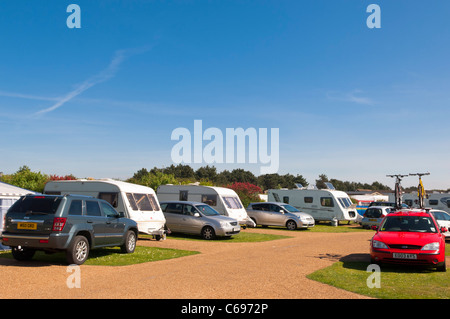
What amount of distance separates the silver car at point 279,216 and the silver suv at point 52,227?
1562cm

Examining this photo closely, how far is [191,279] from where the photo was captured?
905 centimetres

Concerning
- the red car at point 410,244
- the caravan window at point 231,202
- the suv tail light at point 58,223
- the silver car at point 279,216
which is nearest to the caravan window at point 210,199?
the caravan window at point 231,202

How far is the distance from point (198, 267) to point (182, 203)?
9.29m

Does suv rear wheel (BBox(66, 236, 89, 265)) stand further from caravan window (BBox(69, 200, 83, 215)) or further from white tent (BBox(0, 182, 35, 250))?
white tent (BBox(0, 182, 35, 250))

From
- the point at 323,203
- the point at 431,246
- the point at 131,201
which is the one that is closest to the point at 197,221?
the point at 131,201

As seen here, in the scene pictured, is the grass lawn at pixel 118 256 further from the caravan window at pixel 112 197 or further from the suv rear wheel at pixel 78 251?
the caravan window at pixel 112 197

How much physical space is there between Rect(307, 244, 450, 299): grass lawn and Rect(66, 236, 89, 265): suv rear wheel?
580cm

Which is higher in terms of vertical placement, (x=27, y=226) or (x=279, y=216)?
(x=27, y=226)

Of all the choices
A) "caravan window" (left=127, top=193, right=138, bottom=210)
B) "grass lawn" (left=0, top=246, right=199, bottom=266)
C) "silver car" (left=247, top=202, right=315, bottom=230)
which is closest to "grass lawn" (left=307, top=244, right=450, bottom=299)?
"grass lawn" (left=0, top=246, right=199, bottom=266)

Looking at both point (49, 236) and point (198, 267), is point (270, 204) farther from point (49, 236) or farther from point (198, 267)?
point (49, 236)

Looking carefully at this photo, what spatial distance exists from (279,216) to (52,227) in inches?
682

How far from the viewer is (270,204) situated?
26.6 m

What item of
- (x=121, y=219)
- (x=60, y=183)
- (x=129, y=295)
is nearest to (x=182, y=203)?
(x=60, y=183)

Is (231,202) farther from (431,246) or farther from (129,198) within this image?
(431,246)
